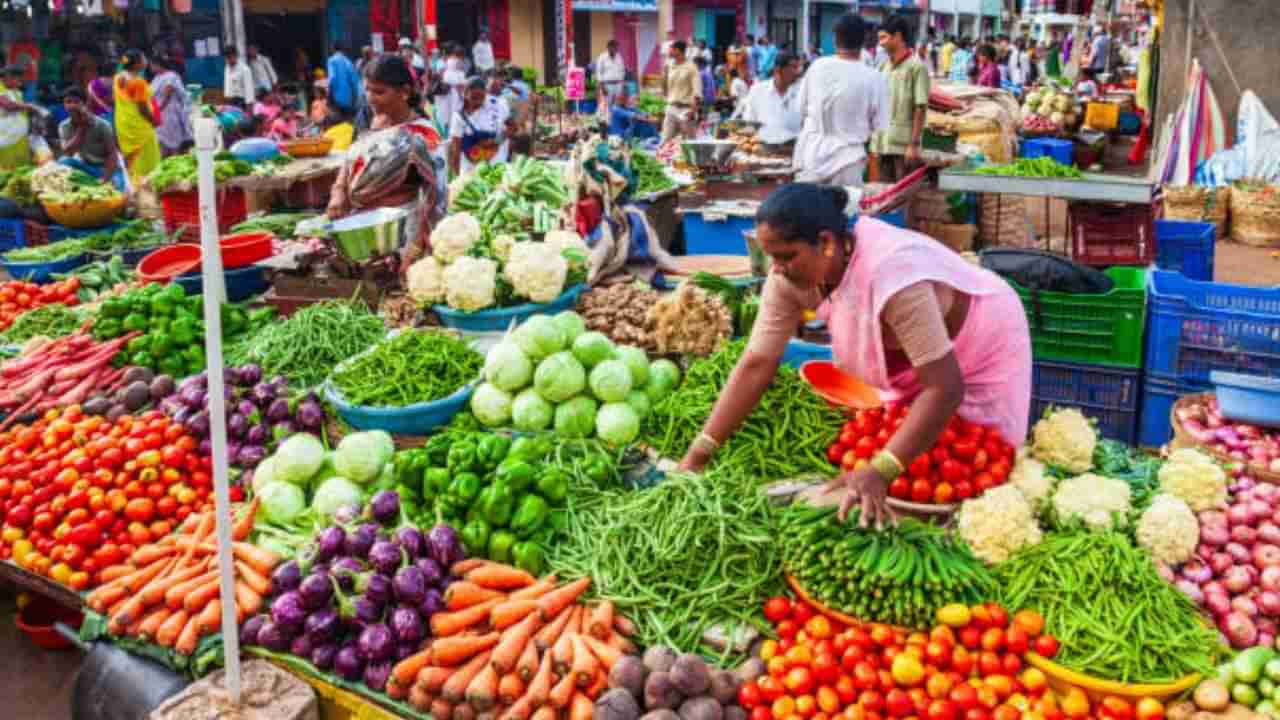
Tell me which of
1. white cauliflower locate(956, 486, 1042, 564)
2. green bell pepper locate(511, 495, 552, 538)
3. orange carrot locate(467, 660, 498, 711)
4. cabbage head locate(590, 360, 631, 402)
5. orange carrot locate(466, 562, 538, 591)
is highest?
cabbage head locate(590, 360, 631, 402)

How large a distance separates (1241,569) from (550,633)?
204cm

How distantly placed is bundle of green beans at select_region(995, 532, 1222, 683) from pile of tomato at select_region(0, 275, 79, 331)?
6.09 m

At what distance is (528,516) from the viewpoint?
A: 3295 mm

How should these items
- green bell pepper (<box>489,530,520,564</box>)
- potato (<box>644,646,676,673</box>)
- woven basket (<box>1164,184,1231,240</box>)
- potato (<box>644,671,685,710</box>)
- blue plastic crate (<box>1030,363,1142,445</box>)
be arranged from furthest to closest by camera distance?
woven basket (<box>1164,184,1231,240</box>), blue plastic crate (<box>1030,363,1142,445</box>), green bell pepper (<box>489,530,520,564</box>), potato (<box>644,646,676,673</box>), potato (<box>644,671,685,710</box>)

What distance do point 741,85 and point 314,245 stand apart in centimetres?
1474

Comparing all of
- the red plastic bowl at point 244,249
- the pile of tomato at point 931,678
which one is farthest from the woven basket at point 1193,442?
the red plastic bowl at point 244,249

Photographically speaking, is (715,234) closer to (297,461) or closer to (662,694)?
(297,461)

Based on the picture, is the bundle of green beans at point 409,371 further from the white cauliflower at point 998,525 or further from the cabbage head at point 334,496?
the white cauliflower at point 998,525

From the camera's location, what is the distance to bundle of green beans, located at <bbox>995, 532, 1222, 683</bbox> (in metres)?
2.57

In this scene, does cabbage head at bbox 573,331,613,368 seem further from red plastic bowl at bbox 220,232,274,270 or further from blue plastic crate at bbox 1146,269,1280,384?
red plastic bowl at bbox 220,232,274,270

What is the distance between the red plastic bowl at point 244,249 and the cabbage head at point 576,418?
312cm

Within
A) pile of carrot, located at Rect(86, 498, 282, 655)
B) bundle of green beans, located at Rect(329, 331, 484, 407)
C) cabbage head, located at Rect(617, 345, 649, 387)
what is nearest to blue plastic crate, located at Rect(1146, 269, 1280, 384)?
cabbage head, located at Rect(617, 345, 649, 387)

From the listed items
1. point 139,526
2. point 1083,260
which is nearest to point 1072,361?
point 1083,260

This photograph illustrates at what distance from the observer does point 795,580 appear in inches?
117
